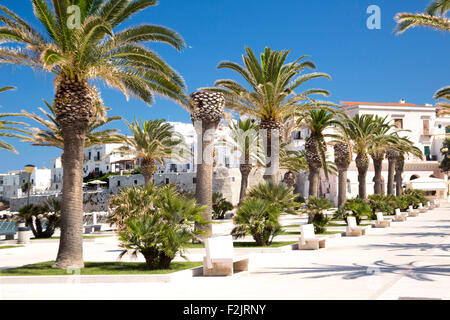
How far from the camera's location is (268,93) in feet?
73.3

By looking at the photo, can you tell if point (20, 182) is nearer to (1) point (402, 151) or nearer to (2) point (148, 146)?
(2) point (148, 146)

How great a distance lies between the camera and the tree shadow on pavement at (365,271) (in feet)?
32.0

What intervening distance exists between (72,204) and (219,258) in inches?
148

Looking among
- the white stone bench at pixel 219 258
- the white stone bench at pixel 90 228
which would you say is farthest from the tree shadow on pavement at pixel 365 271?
the white stone bench at pixel 90 228

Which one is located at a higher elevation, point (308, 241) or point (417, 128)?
point (417, 128)

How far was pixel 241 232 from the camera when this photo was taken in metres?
16.3

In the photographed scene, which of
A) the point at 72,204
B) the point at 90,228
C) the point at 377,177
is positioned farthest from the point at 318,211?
the point at 377,177

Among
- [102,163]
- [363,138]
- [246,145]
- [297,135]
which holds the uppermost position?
[297,135]

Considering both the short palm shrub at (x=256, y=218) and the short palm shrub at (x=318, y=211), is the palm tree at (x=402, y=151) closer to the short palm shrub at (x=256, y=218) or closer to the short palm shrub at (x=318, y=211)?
the short palm shrub at (x=318, y=211)

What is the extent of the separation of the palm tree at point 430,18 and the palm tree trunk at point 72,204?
11330mm

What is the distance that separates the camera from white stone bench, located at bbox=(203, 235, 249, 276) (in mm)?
10461
